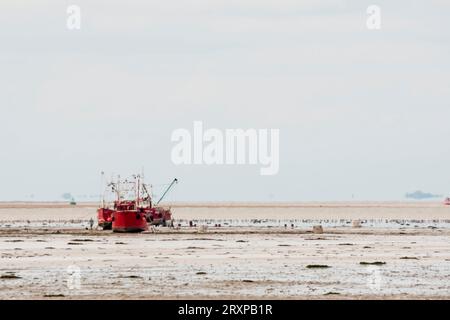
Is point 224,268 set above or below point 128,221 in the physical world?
below

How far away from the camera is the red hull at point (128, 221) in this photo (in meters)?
115

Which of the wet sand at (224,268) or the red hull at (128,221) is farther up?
the red hull at (128,221)

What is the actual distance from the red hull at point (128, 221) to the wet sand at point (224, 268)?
16599mm

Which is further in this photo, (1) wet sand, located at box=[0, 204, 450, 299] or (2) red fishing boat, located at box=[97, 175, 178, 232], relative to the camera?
(2) red fishing boat, located at box=[97, 175, 178, 232]

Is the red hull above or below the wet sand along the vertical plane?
above

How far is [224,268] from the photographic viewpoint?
63.3 metres

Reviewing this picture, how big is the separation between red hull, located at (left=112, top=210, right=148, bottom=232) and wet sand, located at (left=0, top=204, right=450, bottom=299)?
54.5 feet

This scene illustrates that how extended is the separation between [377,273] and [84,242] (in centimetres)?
3787

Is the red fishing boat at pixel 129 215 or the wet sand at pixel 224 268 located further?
the red fishing boat at pixel 129 215

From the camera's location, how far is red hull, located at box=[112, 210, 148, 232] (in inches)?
4537

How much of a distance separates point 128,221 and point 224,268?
52919mm

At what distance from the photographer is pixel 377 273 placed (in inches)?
2352
